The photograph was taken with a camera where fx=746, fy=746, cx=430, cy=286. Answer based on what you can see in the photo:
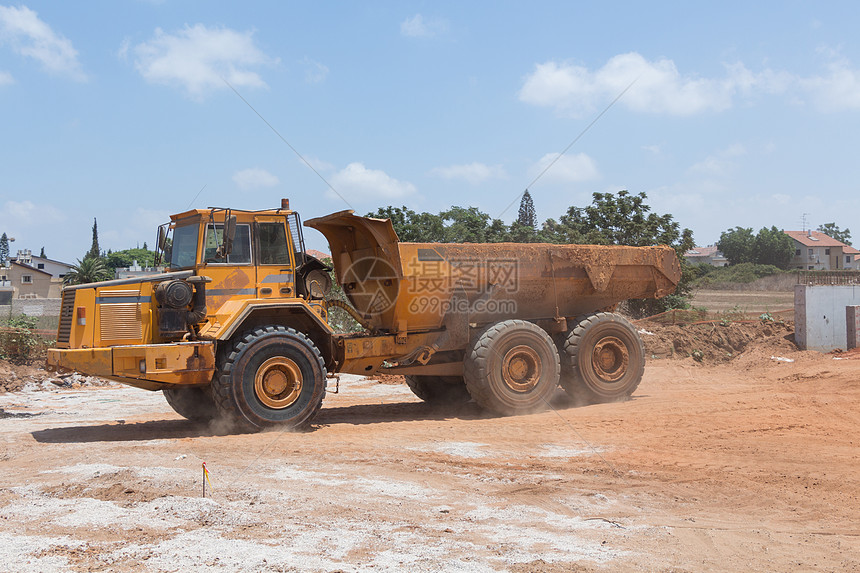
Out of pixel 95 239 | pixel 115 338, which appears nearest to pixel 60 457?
pixel 115 338

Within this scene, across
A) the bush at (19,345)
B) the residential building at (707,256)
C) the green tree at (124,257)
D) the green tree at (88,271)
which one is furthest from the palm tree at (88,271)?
the residential building at (707,256)

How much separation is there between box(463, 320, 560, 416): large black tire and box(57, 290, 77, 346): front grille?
5.61 metres

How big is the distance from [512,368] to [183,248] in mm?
5276

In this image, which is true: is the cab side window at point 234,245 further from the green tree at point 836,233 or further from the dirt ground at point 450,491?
the green tree at point 836,233

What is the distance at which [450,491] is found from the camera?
6.99 metres

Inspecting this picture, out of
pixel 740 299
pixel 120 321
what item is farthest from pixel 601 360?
pixel 740 299

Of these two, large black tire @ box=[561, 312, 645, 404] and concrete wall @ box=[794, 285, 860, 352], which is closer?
large black tire @ box=[561, 312, 645, 404]

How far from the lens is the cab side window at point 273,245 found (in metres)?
10.4

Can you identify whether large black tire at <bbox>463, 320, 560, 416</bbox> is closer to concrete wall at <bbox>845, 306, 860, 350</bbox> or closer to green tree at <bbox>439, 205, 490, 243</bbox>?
concrete wall at <bbox>845, 306, 860, 350</bbox>

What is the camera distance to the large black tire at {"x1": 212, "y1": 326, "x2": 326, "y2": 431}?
9.62 m

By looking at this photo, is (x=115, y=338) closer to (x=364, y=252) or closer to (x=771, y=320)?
(x=364, y=252)

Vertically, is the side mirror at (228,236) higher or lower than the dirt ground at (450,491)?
higher

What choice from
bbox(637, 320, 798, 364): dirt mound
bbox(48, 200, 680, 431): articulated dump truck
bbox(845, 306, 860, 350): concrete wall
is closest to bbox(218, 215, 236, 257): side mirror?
bbox(48, 200, 680, 431): articulated dump truck

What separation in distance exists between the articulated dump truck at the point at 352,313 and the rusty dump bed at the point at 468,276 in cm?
2
